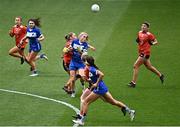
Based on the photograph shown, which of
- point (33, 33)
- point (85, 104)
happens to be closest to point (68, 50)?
point (33, 33)

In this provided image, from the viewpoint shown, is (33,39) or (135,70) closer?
(135,70)

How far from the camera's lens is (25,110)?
23.1 meters

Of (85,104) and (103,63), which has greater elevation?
(103,63)

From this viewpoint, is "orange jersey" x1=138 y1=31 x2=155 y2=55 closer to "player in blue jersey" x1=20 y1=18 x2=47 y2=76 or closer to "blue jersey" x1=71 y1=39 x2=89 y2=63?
"blue jersey" x1=71 y1=39 x2=89 y2=63

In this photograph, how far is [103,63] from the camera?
98.8 feet

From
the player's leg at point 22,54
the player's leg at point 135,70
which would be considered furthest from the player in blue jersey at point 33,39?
the player's leg at point 135,70

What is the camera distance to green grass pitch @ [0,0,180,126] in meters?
22.5

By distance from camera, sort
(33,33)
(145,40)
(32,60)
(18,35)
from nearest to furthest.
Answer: (145,40) → (33,33) → (32,60) → (18,35)

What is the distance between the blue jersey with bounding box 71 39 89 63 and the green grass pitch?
145 centimetres

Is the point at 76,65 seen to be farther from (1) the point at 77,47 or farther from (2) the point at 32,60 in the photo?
(2) the point at 32,60

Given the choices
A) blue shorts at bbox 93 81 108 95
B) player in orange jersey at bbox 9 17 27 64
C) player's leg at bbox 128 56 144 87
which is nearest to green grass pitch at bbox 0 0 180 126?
player's leg at bbox 128 56 144 87

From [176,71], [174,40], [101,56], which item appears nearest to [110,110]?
[176,71]

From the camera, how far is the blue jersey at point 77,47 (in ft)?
79.6

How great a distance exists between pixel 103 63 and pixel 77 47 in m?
5.91
